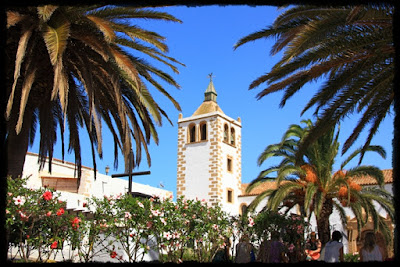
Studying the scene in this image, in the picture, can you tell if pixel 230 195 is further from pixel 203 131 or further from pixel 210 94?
pixel 210 94

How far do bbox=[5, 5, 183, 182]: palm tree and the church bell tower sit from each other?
21.2 metres

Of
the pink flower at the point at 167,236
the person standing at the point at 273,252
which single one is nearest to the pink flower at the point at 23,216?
the pink flower at the point at 167,236

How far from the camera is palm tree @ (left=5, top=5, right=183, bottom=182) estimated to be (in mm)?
7664

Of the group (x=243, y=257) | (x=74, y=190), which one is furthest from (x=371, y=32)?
(x=74, y=190)

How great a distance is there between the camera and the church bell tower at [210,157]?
32.5 meters

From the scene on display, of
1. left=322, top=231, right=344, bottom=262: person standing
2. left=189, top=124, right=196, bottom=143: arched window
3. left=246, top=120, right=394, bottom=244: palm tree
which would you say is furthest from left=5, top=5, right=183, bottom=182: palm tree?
left=189, top=124, right=196, bottom=143: arched window

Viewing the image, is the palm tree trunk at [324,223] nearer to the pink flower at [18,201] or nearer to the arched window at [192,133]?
the pink flower at [18,201]

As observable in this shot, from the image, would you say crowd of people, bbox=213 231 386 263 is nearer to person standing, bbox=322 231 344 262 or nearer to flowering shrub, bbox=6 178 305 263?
person standing, bbox=322 231 344 262

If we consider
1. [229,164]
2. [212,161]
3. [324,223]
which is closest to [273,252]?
[324,223]

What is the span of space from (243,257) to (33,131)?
690 cm

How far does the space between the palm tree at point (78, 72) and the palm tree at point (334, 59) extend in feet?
7.84

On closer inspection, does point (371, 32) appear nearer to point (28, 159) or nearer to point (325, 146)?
point (325, 146)

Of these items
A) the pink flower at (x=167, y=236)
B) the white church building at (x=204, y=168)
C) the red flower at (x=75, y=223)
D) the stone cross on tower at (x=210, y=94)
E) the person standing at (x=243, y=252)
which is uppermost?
the stone cross on tower at (x=210, y=94)

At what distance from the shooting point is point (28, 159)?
1159 inches
